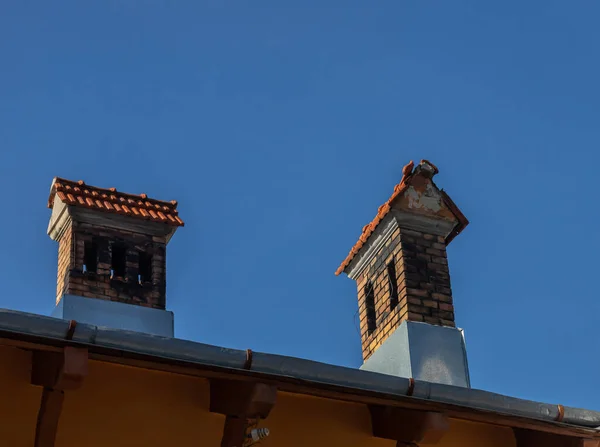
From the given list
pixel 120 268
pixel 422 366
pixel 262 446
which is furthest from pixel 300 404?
pixel 120 268

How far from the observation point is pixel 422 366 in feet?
27.8

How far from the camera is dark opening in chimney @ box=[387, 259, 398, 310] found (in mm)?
9227

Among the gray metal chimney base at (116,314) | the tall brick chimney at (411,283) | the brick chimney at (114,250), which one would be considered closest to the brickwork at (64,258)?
the brick chimney at (114,250)

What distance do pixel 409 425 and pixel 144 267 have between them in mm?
3137

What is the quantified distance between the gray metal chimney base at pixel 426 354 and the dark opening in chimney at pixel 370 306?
715 millimetres

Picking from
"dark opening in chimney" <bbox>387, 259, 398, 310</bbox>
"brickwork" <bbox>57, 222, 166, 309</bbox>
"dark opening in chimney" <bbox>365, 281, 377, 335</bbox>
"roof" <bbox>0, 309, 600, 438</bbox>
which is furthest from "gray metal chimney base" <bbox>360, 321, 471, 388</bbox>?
"brickwork" <bbox>57, 222, 166, 309</bbox>

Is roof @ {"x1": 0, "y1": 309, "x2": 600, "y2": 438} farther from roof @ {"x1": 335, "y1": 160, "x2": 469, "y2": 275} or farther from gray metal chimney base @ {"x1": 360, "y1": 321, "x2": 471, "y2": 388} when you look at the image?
roof @ {"x1": 335, "y1": 160, "x2": 469, "y2": 275}

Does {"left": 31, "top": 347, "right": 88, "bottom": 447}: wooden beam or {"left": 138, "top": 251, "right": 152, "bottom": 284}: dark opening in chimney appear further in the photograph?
{"left": 138, "top": 251, "right": 152, "bottom": 284}: dark opening in chimney

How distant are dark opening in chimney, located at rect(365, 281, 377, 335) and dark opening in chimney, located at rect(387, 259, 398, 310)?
36 cm

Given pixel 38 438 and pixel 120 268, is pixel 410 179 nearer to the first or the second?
pixel 120 268

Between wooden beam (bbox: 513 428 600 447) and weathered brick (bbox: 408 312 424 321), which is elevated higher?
weathered brick (bbox: 408 312 424 321)

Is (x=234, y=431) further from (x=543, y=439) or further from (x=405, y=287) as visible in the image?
(x=405, y=287)

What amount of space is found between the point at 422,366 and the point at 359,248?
5.44 ft

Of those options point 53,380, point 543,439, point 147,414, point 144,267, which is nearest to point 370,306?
point 144,267
